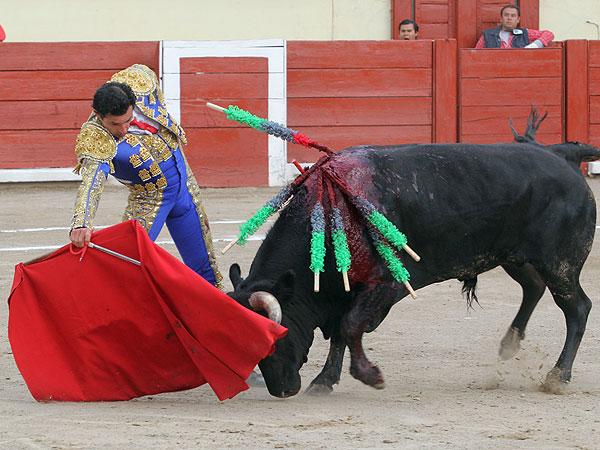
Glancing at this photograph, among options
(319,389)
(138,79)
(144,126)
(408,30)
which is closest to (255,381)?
(319,389)

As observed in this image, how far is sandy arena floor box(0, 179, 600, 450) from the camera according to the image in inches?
102

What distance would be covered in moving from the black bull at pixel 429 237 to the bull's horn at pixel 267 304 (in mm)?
57

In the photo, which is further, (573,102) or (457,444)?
(573,102)

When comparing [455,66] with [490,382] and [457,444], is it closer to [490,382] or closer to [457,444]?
[490,382]

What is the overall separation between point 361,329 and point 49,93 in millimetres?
5647

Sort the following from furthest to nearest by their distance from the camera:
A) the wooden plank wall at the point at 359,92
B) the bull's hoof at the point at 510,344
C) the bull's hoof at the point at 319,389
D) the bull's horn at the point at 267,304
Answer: the wooden plank wall at the point at 359,92, the bull's hoof at the point at 510,344, the bull's hoof at the point at 319,389, the bull's horn at the point at 267,304

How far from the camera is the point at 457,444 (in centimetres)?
258

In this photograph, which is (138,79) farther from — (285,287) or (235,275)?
(285,287)

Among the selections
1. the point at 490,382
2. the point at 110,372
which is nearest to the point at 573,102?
the point at 490,382

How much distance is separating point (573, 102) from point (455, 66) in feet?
3.65

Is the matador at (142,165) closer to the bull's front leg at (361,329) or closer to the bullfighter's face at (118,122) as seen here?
the bullfighter's face at (118,122)

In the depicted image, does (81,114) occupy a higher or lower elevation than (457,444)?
higher

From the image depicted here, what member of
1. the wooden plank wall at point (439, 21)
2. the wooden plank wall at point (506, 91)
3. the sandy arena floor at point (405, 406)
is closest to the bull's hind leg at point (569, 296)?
the sandy arena floor at point (405, 406)

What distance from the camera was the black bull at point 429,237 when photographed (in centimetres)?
319
